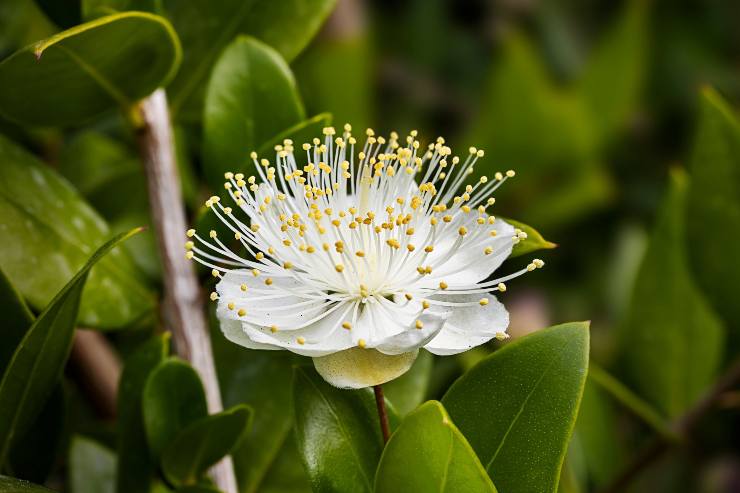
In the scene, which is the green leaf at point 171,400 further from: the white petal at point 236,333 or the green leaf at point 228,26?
the green leaf at point 228,26

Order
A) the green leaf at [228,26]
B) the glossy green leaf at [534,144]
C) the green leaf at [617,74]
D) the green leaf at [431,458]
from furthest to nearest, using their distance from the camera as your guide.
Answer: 1. the green leaf at [617,74]
2. the glossy green leaf at [534,144]
3. the green leaf at [228,26]
4. the green leaf at [431,458]

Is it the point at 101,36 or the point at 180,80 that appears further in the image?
the point at 180,80

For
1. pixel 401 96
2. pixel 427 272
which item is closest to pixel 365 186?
pixel 427 272

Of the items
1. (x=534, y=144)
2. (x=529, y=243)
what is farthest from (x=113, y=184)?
(x=534, y=144)

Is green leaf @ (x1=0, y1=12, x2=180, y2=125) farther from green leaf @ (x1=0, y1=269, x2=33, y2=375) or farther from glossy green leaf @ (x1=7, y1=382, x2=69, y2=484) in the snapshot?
glossy green leaf @ (x1=7, y1=382, x2=69, y2=484)

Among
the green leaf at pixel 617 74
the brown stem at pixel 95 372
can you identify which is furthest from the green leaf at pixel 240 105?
the green leaf at pixel 617 74

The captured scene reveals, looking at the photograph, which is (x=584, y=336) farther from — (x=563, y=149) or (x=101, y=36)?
(x=563, y=149)
